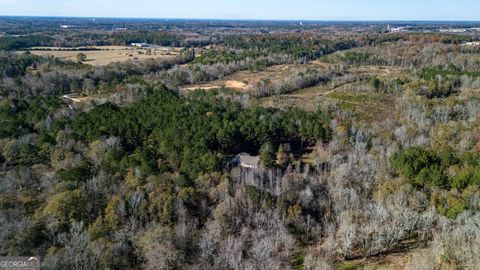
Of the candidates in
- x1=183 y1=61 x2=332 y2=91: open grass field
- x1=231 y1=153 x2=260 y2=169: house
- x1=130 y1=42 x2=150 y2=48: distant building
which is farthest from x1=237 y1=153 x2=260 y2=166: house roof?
x1=130 y1=42 x2=150 y2=48: distant building

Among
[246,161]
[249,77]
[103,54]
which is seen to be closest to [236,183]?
[246,161]

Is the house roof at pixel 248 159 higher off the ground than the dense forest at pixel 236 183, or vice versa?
the dense forest at pixel 236 183

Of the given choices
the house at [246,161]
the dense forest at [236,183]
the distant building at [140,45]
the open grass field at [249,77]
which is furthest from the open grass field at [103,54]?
the house at [246,161]

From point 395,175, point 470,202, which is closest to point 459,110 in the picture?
point 395,175

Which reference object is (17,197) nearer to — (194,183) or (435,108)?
(194,183)

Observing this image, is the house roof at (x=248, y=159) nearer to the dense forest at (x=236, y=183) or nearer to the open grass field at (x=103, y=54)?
the dense forest at (x=236, y=183)

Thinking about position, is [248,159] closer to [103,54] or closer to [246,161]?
[246,161]
